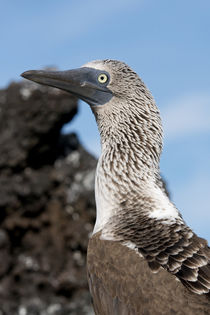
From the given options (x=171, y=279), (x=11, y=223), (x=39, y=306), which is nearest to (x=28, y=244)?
(x=11, y=223)

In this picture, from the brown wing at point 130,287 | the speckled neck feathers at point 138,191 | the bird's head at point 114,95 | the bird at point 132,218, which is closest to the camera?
the brown wing at point 130,287

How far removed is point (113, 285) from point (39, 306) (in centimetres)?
1432

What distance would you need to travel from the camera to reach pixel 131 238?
17.6 ft

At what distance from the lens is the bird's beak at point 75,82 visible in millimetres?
6391

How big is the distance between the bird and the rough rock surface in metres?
12.4

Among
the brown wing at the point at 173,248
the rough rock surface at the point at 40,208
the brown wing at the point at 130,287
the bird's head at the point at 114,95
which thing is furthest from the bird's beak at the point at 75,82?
the rough rock surface at the point at 40,208

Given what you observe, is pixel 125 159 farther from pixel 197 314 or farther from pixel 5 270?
pixel 5 270

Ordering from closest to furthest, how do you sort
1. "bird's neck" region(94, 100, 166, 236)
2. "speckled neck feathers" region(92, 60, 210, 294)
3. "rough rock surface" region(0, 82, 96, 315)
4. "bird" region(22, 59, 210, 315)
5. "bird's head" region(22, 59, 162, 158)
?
1. "bird" region(22, 59, 210, 315)
2. "speckled neck feathers" region(92, 60, 210, 294)
3. "bird's neck" region(94, 100, 166, 236)
4. "bird's head" region(22, 59, 162, 158)
5. "rough rock surface" region(0, 82, 96, 315)

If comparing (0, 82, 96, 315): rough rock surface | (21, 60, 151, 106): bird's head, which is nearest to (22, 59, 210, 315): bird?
(21, 60, 151, 106): bird's head

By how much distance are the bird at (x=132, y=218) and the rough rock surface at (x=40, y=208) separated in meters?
12.4

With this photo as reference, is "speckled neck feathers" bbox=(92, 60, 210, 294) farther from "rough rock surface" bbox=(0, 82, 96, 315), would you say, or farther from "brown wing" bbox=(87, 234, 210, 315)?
"rough rock surface" bbox=(0, 82, 96, 315)

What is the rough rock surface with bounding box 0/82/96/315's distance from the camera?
18969 millimetres

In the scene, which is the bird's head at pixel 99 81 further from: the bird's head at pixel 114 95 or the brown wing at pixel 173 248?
the brown wing at pixel 173 248

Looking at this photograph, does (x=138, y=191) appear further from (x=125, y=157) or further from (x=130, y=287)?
(x=130, y=287)
